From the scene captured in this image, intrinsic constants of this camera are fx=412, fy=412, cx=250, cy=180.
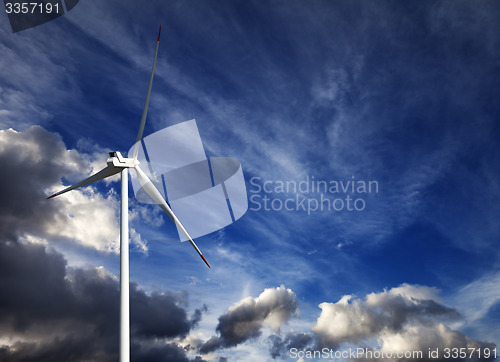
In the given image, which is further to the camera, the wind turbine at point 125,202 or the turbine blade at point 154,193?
the turbine blade at point 154,193

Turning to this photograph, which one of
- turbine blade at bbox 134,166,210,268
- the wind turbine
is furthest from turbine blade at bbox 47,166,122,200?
turbine blade at bbox 134,166,210,268

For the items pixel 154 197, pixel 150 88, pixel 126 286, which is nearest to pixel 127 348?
pixel 126 286

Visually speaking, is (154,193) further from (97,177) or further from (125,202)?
(97,177)

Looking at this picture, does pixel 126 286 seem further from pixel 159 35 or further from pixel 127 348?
pixel 159 35

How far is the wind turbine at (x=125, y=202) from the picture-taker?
5753cm

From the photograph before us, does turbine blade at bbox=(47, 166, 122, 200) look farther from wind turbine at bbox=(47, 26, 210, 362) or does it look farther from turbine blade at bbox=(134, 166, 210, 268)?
turbine blade at bbox=(134, 166, 210, 268)

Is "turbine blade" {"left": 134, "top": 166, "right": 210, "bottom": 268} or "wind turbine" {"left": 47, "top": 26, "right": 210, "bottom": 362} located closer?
"wind turbine" {"left": 47, "top": 26, "right": 210, "bottom": 362}

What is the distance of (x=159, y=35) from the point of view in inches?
2574

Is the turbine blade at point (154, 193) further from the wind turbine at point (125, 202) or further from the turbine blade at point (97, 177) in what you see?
the turbine blade at point (97, 177)

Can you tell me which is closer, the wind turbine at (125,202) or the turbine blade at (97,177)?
the wind turbine at (125,202)

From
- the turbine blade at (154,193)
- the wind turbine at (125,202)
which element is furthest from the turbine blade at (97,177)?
the turbine blade at (154,193)

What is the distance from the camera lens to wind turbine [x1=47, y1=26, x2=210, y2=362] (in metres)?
57.5

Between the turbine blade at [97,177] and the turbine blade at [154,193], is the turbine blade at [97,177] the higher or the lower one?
the higher one

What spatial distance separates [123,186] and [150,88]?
17.0 meters
